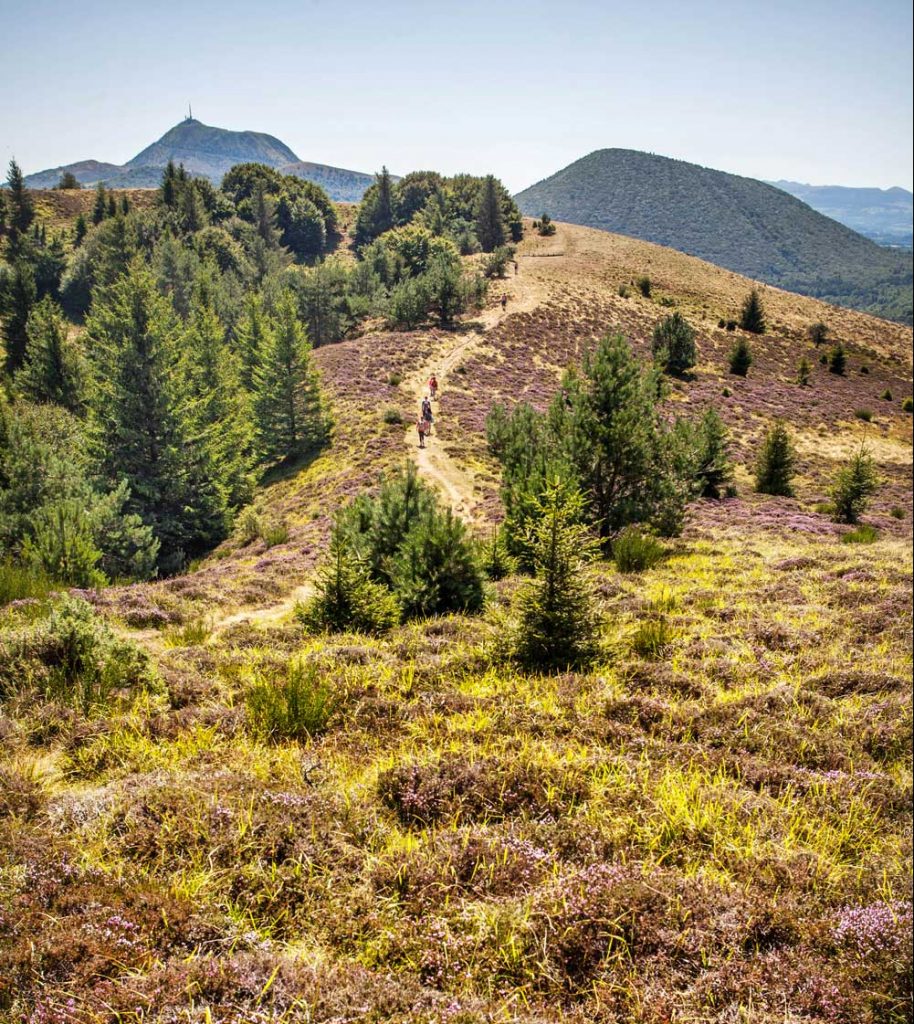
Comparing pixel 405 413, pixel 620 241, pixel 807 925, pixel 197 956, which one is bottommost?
pixel 807 925

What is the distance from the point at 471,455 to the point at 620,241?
296 ft

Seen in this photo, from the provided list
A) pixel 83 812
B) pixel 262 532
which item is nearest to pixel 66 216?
pixel 262 532

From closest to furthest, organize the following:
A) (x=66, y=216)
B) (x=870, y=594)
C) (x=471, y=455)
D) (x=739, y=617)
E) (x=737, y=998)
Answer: (x=737, y=998)
(x=739, y=617)
(x=870, y=594)
(x=471, y=455)
(x=66, y=216)

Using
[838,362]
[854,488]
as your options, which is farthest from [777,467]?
[838,362]

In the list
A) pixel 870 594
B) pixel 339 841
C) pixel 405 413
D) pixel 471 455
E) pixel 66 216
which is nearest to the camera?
pixel 339 841

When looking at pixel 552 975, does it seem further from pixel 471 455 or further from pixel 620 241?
pixel 620 241

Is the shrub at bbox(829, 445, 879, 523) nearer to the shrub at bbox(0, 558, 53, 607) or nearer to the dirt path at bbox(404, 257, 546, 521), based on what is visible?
the dirt path at bbox(404, 257, 546, 521)

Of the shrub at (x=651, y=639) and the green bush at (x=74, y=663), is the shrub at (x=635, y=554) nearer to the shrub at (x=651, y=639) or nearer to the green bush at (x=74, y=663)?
the shrub at (x=651, y=639)

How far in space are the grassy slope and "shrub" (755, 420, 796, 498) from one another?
23.3 m

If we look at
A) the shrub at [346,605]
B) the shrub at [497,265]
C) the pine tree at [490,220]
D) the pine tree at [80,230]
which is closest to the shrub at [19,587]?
the shrub at [346,605]

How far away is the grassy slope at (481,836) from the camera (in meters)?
2.65

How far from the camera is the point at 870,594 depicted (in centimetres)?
970

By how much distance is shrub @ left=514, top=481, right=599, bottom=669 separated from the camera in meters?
6.86

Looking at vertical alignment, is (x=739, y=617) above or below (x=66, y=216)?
below
